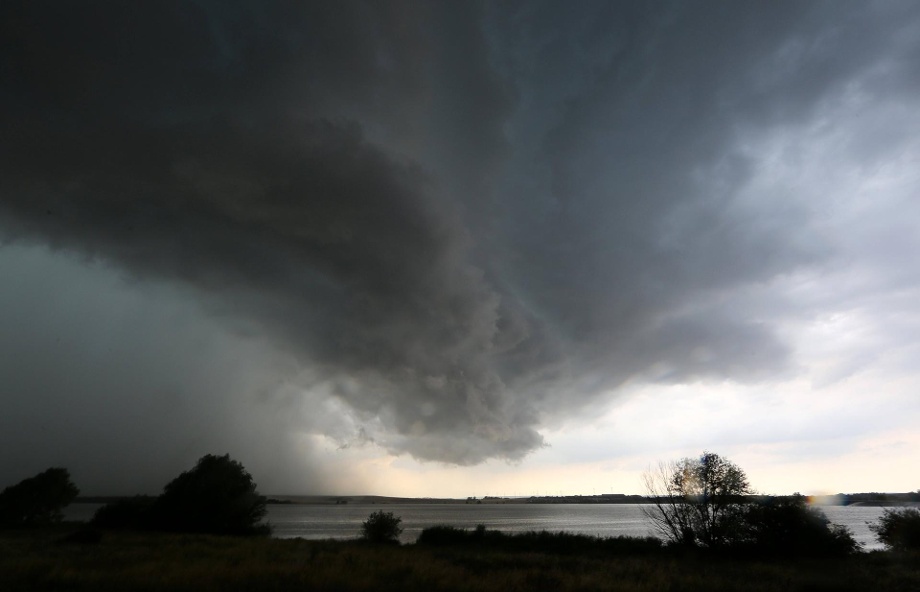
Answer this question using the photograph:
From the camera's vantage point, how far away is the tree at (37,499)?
187ft

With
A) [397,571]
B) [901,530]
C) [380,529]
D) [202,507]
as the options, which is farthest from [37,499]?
[901,530]

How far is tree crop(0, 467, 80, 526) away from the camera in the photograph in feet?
187

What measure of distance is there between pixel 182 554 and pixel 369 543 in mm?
17764

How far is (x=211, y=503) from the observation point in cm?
5219

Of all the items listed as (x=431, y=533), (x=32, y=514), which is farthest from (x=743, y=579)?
(x=32, y=514)

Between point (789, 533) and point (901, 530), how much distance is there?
1343cm

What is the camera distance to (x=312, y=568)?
23281 mm

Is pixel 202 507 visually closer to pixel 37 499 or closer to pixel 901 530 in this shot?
pixel 37 499

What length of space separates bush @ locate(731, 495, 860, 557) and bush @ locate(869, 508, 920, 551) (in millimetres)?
6912

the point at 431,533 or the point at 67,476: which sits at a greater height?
the point at 67,476

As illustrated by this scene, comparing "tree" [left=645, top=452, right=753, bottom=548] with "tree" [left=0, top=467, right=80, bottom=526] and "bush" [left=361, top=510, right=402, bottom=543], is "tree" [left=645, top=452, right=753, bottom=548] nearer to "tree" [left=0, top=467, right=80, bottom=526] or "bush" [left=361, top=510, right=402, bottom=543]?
"bush" [left=361, top=510, right=402, bottom=543]

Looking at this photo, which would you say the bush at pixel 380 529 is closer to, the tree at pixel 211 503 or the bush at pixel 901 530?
the tree at pixel 211 503

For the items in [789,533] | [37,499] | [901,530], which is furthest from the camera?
[37,499]

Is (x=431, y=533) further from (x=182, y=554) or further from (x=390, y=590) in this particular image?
(x=390, y=590)
